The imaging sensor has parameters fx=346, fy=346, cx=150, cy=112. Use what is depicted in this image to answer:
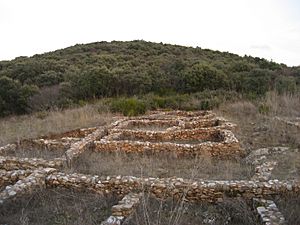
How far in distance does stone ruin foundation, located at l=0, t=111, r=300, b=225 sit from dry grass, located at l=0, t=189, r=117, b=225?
0.15 meters

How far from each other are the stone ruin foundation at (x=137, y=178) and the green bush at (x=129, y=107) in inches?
138

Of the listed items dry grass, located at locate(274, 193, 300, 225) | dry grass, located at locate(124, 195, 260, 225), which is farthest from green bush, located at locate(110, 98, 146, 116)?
dry grass, located at locate(274, 193, 300, 225)

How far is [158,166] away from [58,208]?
117 inches

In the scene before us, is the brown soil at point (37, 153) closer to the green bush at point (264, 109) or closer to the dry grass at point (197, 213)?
the dry grass at point (197, 213)

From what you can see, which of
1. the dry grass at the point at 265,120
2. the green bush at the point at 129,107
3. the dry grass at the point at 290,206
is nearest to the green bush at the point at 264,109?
the dry grass at the point at 265,120

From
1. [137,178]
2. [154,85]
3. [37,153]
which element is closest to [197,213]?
[137,178]

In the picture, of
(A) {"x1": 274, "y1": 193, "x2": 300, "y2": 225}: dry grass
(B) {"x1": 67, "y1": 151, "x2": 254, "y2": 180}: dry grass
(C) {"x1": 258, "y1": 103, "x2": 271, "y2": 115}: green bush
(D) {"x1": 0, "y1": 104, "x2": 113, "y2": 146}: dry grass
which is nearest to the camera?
(A) {"x1": 274, "y1": 193, "x2": 300, "y2": 225}: dry grass

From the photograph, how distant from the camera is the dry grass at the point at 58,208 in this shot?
552 centimetres

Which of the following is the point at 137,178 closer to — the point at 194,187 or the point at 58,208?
the point at 194,187

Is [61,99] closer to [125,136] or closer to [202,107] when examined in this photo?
[202,107]

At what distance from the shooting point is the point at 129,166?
8.25 metres

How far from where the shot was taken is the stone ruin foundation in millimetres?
6066

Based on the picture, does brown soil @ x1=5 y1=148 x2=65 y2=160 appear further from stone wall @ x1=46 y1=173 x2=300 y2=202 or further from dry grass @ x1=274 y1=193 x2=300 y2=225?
dry grass @ x1=274 y1=193 x2=300 y2=225

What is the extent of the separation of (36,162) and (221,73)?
17.4 metres
